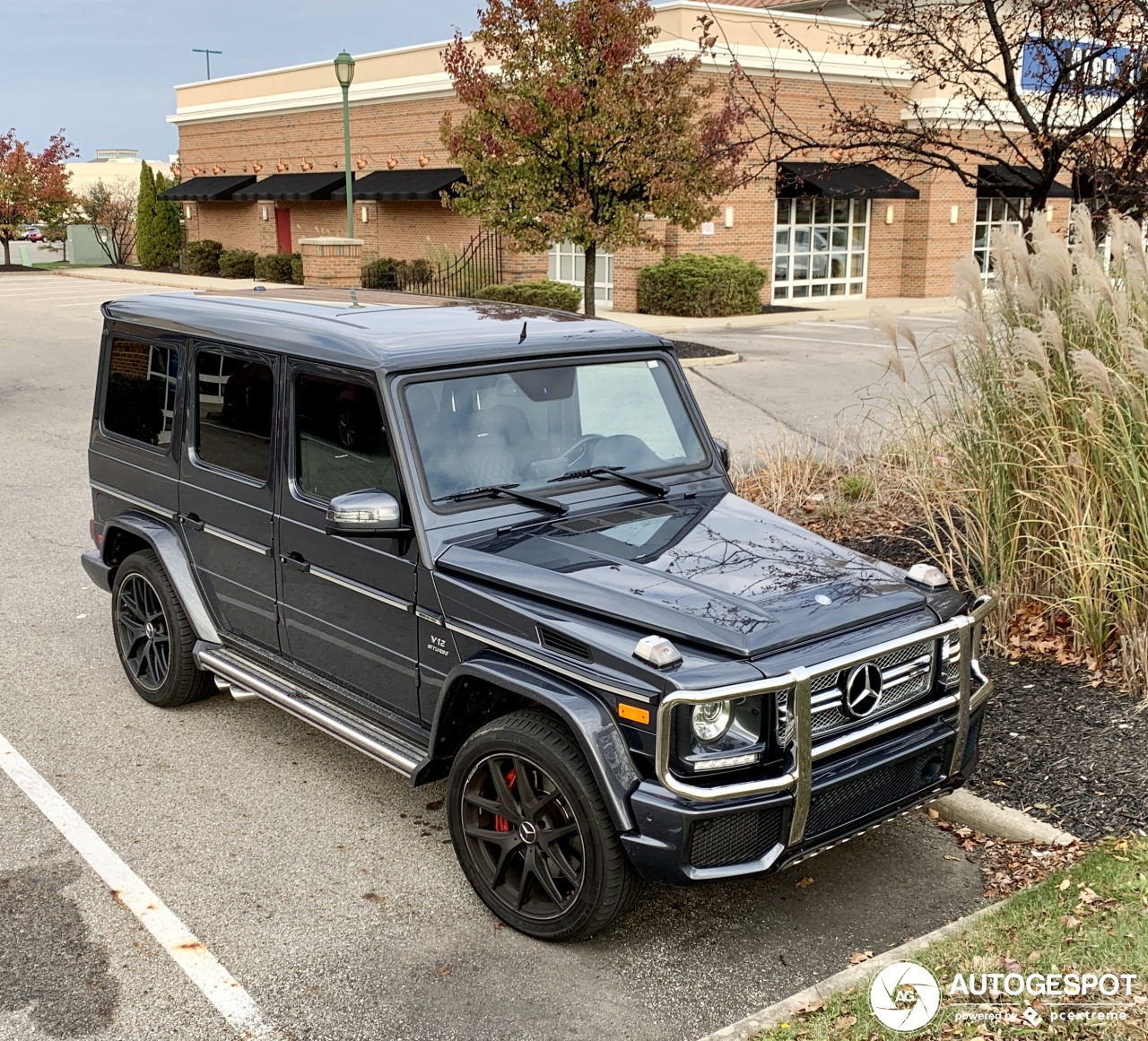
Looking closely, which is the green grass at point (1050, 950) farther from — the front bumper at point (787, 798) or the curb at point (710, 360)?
the curb at point (710, 360)

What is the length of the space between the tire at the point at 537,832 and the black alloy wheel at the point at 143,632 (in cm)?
233

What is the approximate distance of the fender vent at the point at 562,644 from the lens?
384 cm

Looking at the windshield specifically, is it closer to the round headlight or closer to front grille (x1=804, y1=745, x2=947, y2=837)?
the round headlight

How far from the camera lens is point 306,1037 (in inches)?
143

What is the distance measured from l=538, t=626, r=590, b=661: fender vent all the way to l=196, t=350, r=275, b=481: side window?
1771 mm

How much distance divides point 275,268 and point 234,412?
32643mm

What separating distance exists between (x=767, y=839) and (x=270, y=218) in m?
38.0

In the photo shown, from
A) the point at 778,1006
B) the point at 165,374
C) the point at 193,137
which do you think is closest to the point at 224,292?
the point at 165,374

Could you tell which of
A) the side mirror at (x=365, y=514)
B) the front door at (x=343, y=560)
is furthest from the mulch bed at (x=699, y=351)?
the side mirror at (x=365, y=514)

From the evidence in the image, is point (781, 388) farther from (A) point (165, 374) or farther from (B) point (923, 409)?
(A) point (165, 374)

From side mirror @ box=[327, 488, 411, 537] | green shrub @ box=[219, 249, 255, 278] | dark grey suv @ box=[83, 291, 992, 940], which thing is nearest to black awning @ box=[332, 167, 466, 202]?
green shrub @ box=[219, 249, 255, 278]

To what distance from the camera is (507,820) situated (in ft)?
13.5

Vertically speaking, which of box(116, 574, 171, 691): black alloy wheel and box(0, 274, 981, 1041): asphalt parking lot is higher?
box(116, 574, 171, 691): black alloy wheel

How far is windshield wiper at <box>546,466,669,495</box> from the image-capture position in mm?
4855
